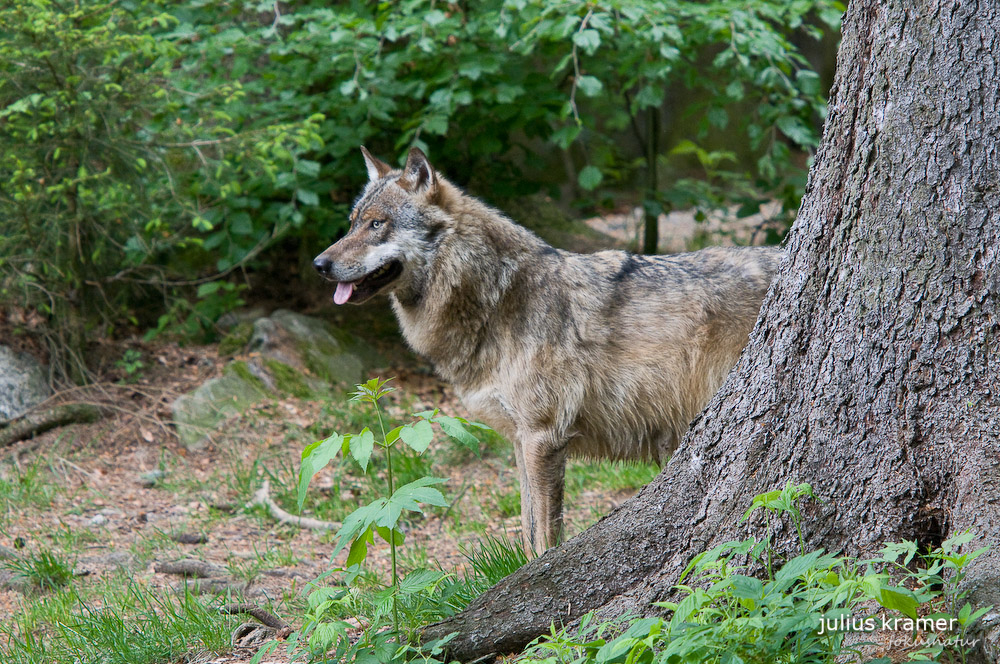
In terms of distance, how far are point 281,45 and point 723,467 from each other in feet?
16.7

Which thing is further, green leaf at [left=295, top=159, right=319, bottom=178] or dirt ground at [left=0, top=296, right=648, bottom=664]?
green leaf at [left=295, top=159, right=319, bottom=178]

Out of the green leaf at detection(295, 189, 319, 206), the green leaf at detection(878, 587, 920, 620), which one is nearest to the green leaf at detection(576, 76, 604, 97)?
the green leaf at detection(295, 189, 319, 206)

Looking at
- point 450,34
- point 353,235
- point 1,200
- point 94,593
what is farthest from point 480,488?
point 1,200

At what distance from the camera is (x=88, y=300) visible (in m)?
6.94

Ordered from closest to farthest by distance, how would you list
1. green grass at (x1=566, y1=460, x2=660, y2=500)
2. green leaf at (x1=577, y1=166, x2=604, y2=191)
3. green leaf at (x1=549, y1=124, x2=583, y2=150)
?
green grass at (x1=566, y1=460, x2=660, y2=500), green leaf at (x1=549, y1=124, x2=583, y2=150), green leaf at (x1=577, y1=166, x2=604, y2=191)

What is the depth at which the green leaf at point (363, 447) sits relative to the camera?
2.29m

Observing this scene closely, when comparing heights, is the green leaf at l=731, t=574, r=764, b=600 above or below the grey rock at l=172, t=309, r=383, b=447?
above

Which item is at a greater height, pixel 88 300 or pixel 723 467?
pixel 723 467

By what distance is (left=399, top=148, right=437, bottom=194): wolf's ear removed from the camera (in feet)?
14.7

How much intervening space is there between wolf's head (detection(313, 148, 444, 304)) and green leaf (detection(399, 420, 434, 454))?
214cm

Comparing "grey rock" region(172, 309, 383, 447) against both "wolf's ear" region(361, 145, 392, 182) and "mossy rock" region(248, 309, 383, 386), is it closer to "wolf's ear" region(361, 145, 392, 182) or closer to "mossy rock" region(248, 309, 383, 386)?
"mossy rock" region(248, 309, 383, 386)

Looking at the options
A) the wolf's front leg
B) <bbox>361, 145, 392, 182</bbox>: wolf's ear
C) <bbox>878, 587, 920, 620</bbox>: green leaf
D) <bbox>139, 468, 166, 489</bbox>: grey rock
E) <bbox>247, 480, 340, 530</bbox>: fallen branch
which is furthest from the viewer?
<bbox>139, 468, 166, 489</bbox>: grey rock

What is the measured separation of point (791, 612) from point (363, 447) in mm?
1214

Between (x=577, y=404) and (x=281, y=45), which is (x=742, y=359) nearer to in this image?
(x=577, y=404)
